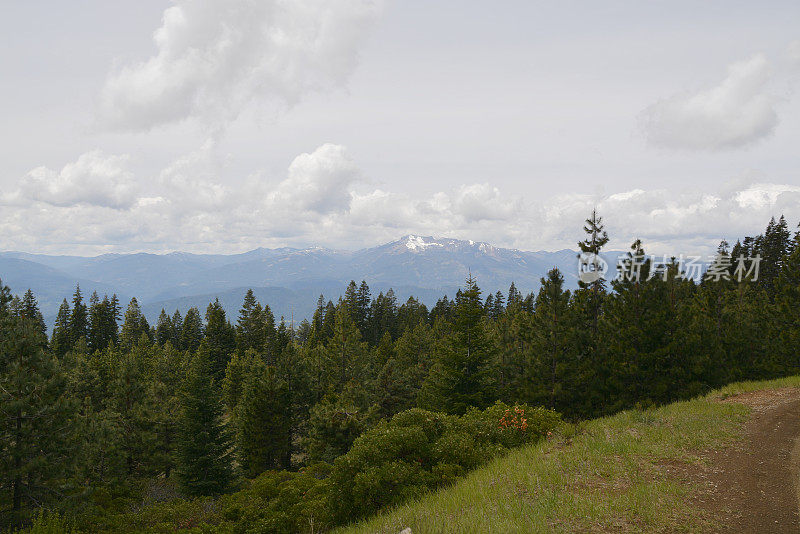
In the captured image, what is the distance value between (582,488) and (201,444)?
93.5ft

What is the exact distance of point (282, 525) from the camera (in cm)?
1309

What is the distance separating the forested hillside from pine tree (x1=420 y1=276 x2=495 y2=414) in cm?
13

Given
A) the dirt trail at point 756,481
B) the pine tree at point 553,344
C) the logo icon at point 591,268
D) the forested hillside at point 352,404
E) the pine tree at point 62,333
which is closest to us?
the dirt trail at point 756,481

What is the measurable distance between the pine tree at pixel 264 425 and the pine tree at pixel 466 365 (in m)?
13.2

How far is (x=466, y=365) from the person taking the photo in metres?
32.1

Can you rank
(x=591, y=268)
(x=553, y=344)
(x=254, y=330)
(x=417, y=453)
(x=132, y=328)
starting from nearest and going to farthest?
1. (x=417, y=453)
2. (x=553, y=344)
3. (x=591, y=268)
4. (x=254, y=330)
5. (x=132, y=328)

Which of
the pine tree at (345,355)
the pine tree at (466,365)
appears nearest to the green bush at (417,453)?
the pine tree at (466,365)

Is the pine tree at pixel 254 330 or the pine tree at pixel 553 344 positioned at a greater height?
the pine tree at pixel 553 344

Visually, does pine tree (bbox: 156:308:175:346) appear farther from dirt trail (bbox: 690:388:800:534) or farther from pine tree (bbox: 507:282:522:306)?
dirt trail (bbox: 690:388:800:534)

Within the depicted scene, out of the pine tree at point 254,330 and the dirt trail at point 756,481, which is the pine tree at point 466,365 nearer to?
the dirt trail at point 756,481

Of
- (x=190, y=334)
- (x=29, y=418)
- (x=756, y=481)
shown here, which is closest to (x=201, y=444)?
(x=29, y=418)

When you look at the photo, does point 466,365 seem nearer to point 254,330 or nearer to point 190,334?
point 254,330

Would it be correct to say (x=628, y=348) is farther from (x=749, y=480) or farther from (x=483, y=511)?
(x=483, y=511)

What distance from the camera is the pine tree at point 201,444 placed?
28203 millimetres
